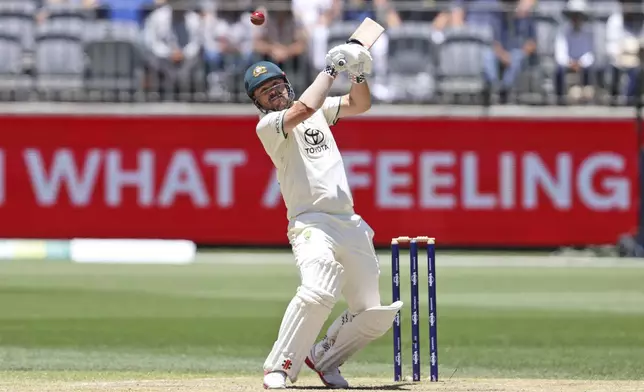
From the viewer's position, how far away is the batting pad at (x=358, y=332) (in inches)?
309

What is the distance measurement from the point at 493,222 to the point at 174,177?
4112 millimetres

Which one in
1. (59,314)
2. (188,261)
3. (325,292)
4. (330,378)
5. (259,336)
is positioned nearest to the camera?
(325,292)

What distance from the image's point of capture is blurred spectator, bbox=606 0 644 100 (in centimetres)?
1991

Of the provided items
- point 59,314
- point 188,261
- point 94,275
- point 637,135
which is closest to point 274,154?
point 59,314

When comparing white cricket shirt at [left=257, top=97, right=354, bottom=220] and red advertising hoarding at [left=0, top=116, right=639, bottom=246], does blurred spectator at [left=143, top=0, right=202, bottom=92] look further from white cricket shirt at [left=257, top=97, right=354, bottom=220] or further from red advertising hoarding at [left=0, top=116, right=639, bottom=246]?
white cricket shirt at [left=257, top=97, right=354, bottom=220]

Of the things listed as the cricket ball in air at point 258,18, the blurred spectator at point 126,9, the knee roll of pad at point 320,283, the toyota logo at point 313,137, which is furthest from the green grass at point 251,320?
the blurred spectator at point 126,9

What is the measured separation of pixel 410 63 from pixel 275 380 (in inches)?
499

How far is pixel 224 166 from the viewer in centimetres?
1972

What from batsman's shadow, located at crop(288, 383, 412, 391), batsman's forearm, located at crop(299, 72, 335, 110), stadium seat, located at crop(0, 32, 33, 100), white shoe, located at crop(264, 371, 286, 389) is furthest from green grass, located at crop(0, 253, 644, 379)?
stadium seat, located at crop(0, 32, 33, 100)

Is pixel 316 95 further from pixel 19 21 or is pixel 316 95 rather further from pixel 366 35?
pixel 19 21

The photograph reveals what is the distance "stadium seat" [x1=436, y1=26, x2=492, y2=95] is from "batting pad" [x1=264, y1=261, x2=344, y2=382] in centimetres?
1242

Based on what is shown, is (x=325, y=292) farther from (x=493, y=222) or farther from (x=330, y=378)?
(x=493, y=222)

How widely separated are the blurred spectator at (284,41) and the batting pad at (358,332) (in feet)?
39.1

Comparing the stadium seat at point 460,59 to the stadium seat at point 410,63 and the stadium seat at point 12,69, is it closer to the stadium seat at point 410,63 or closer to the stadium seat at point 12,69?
the stadium seat at point 410,63
